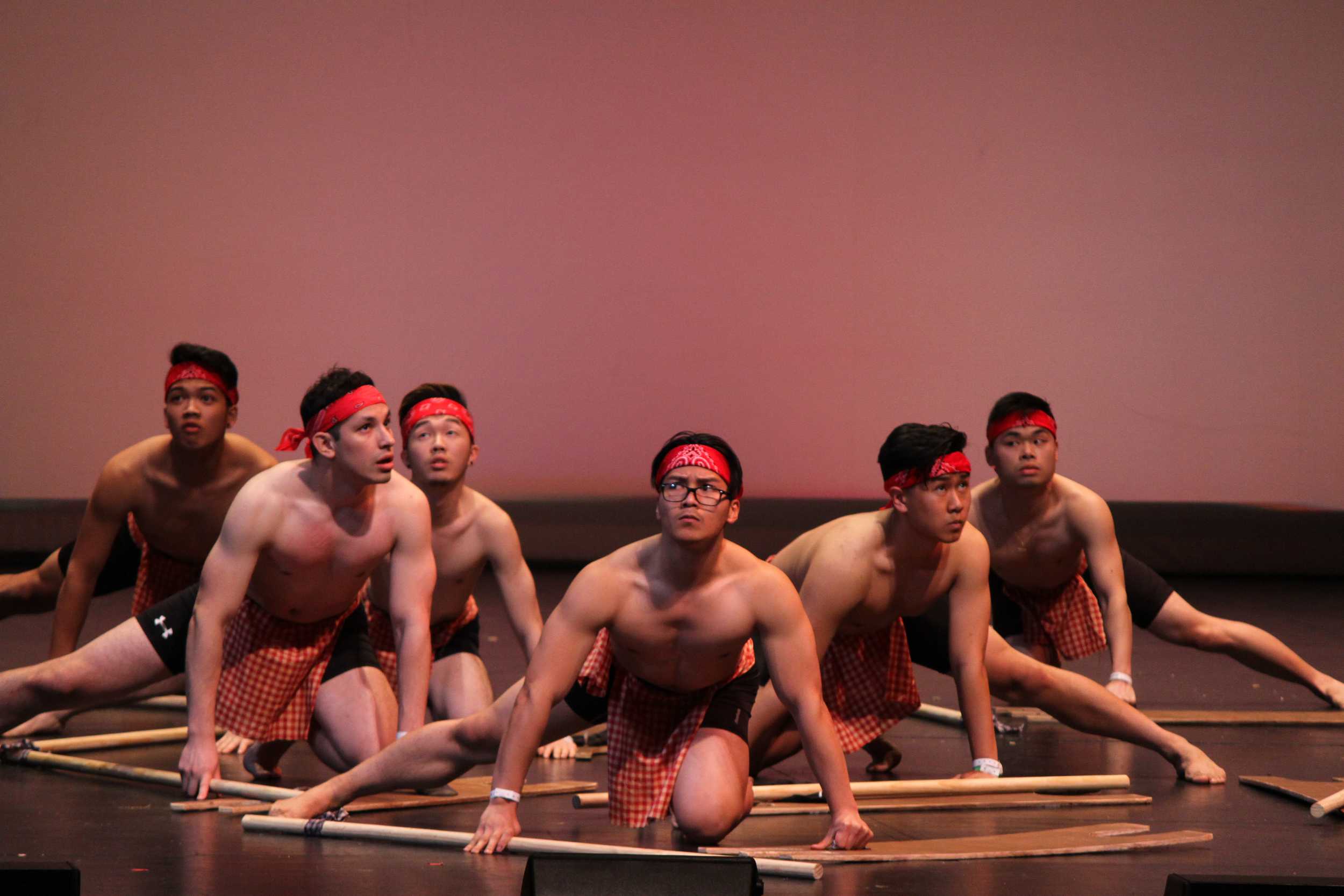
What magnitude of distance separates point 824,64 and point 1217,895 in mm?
5929

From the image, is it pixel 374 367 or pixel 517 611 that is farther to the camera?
pixel 374 367

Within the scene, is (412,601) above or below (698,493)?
below

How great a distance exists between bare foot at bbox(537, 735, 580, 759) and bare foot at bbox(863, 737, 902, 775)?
0.77 m

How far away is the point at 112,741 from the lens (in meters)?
4.17

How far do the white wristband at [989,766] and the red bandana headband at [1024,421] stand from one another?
1.16 metres

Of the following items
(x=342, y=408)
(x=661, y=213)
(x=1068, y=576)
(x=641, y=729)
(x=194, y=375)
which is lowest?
(x=641, y=729)

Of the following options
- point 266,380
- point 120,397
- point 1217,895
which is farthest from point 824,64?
point 1217,895

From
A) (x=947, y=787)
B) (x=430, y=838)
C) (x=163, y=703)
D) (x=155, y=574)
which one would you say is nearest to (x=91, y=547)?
(x=155, y=574)

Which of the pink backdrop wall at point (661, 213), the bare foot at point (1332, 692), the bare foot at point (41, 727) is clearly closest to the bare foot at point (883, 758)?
the bare foot at point (1332, 692)

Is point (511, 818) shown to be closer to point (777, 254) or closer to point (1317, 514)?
point (777, 254)

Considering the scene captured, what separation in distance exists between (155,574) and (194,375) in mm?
680

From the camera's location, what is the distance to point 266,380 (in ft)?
25.6

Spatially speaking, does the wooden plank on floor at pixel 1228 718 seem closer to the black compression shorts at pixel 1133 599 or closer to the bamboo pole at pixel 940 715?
the bamboo pole at pixel 940 715

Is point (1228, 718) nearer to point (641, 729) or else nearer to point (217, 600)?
point (641, 729)
